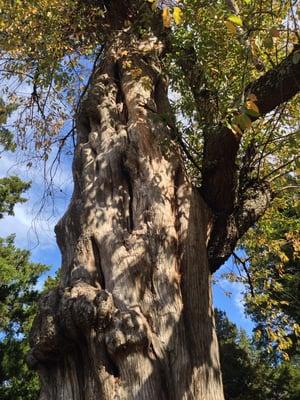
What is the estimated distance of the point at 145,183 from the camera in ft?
15.2

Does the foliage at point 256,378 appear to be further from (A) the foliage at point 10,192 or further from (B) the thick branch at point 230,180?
(B) the thick branch at point 230,180

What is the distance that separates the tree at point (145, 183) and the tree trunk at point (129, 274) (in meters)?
0.01

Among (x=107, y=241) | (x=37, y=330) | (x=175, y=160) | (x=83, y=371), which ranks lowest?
(x=83, y=371)

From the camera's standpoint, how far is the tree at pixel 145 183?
11.2 ft

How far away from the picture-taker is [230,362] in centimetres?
2320

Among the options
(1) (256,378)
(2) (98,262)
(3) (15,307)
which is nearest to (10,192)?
(3) (15,307)

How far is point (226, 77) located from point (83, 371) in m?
4.06

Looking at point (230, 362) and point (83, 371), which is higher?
point (230, 362)

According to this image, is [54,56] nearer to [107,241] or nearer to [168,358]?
[107,241]

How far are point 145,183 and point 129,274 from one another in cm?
105

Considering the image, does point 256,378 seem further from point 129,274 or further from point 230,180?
point 129,274

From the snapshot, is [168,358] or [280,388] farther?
[280,388]

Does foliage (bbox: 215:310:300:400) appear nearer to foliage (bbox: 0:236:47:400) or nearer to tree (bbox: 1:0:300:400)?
foliage (bbox: 0:236:47:400)

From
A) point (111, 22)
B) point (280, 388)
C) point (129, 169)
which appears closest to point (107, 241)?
point (129, 169)
